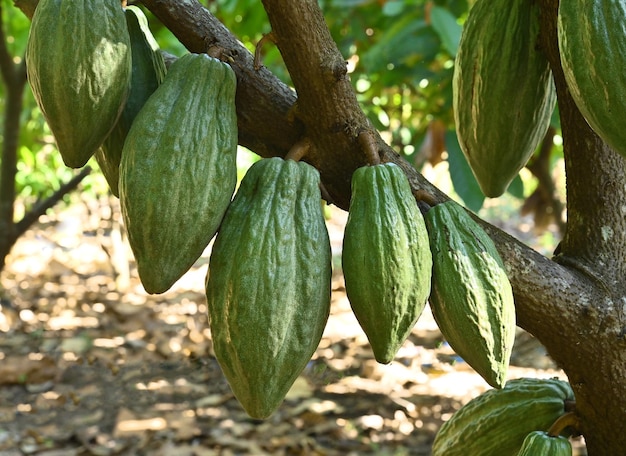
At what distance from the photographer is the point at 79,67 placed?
77cm

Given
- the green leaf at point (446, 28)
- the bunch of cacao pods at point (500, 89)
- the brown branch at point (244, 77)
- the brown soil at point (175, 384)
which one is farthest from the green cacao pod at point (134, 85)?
the brown soil at point (175, 384)

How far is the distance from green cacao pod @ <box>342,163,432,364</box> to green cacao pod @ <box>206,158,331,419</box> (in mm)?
35

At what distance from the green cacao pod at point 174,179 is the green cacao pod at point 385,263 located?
15 centimetres

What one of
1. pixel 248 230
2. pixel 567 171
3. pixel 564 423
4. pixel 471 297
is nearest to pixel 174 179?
pixel 248 230

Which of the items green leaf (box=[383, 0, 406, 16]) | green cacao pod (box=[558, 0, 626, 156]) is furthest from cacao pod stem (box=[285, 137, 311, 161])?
green leaf (box=[383, 0, 406, 16])

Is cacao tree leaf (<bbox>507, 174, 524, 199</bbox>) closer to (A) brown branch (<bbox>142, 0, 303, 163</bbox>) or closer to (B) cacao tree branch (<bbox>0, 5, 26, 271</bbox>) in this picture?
(A) brown branch (<bbox>142, 0, 303, 163</bbox>)

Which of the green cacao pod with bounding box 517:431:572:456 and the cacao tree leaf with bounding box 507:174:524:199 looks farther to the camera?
the cacao tree leaf with bounding box 507:174:524:199

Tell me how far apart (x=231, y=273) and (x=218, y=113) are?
0.63ft

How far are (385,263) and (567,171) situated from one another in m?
0.41

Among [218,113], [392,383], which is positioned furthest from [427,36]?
[392,383]

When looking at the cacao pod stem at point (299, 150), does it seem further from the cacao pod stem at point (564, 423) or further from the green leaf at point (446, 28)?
the green leaf at point (446, 28)

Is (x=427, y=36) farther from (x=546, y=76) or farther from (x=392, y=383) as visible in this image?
(x=392, y=383)

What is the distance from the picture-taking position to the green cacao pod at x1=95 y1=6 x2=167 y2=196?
2.86ft

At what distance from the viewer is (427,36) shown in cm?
187
